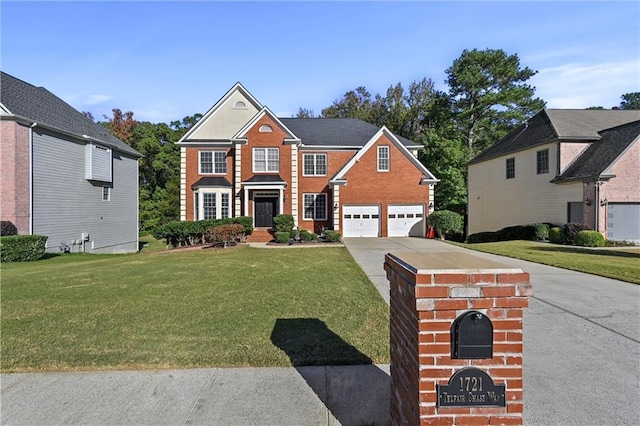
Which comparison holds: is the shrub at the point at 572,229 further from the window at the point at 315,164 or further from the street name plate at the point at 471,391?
the street name plate at the point at 471,391

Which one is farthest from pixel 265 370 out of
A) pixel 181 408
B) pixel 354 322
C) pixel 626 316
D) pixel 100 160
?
pixel 100 160

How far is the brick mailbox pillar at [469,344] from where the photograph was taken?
83.4 inches

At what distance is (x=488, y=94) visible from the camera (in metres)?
39.2

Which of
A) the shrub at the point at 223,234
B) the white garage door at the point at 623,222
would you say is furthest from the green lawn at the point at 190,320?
the white garage door at the point at 623,222

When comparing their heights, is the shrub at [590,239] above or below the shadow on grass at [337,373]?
above

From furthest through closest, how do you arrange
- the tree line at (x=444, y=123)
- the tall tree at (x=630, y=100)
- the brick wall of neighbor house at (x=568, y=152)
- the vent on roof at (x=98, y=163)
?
the tall tree at (x=630, y=100), the tree line at (x=444, y=123), the brick wall of neighbor house at (x=568, y=152), the vent on roof at (x=98, y=163)

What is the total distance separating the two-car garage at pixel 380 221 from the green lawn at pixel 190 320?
13083 mm

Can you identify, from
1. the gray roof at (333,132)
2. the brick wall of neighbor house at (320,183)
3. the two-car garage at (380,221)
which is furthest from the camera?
the gray roof at (333,132)

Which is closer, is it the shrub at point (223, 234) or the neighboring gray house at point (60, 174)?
the neighboring gray house at point (60, 174)

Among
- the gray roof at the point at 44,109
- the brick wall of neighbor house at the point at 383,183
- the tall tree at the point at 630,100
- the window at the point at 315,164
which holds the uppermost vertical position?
the tall tree at the point at 630,100

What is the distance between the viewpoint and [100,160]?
21.2 m

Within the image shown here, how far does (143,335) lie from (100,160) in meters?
20.5

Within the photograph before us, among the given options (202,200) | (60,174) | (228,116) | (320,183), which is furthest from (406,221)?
(60,174)

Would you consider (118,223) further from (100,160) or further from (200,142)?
(200,142)
